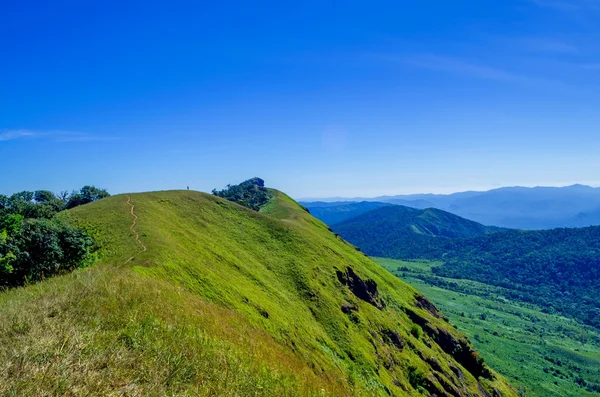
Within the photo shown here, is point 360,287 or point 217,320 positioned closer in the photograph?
point 217,320

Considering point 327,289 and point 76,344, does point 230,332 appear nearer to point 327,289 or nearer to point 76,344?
point 76,344

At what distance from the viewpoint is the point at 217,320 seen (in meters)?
15.8

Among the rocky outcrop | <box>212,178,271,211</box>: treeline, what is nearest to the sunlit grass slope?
the rocky outcrop

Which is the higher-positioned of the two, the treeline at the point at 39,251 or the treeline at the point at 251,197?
the treeline at the point at 251,197

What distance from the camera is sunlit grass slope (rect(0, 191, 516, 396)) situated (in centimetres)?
916

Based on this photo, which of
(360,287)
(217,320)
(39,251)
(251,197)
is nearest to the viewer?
(217,320)

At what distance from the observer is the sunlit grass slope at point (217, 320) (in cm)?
916

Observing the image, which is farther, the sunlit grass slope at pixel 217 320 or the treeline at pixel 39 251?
the treeline at pixel 39 251

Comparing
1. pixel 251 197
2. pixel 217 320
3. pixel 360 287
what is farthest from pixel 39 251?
pixel 251 197

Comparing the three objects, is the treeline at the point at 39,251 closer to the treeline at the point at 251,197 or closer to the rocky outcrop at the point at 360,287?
the rocky outcrop at the point at 360,287

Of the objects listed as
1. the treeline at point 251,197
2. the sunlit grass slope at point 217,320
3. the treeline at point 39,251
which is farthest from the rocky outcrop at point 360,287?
the treeline at point 251,197

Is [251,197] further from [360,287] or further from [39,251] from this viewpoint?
[39,251]

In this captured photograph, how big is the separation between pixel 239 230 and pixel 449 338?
193ft

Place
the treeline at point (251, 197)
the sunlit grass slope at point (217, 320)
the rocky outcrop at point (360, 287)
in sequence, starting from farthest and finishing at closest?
the treeline at point (251, 197), the rocky outcrop at point (360, 287), the sunlit grass slope at point (217, 320)
